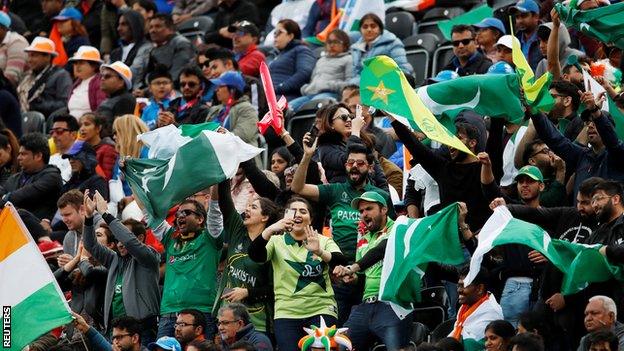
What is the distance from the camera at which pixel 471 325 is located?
12625mm

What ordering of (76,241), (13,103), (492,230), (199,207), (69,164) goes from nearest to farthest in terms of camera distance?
(492,230) → (199,207) → (76,241) → (69,164) → (13,103)

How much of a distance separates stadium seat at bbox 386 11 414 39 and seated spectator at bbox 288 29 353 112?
4.52 feet

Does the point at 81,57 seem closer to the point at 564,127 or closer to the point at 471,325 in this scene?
the point at 564,127

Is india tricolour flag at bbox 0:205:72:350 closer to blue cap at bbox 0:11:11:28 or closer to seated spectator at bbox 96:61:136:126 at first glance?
seated spectator at bbox 96:61:136:126

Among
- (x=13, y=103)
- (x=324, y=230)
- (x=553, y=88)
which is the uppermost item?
(x=553, y=88)

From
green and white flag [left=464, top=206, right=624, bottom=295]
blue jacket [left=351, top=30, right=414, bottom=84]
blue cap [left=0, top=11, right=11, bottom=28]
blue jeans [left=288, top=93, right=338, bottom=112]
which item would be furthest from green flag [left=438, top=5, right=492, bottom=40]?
green and white flag [left=464, top=206, right=624, bottom=295]

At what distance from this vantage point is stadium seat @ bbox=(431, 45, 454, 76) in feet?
58.7

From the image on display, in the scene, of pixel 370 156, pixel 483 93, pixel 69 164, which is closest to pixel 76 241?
pixel 69 164

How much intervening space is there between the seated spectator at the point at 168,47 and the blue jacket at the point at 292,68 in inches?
67.5

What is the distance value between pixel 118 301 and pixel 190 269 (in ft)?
2.80

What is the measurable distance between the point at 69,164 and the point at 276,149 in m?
2.45

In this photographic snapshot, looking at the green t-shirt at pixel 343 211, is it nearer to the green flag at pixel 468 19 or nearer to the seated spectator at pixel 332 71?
the seated spectator at pixel 332 71

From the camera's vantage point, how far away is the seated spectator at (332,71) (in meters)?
17.5

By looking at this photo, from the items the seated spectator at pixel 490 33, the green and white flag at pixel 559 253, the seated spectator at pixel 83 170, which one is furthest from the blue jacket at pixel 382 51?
the green and white flag at pixel 559 253
